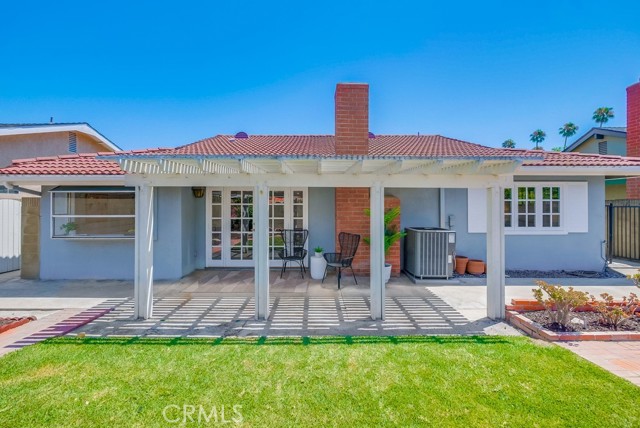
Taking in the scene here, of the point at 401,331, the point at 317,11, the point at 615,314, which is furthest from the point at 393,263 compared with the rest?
the point at 317,11

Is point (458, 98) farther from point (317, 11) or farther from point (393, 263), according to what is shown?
point (393, 263)

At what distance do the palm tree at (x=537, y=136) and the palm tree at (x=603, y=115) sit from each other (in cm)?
962

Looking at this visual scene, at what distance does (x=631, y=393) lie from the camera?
3.15 m

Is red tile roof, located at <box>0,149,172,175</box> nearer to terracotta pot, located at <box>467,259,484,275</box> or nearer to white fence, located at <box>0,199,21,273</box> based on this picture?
white fence, located at <box>0,199,21,273</box>

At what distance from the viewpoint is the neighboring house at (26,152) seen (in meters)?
8.38

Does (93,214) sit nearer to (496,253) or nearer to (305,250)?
(305,250)

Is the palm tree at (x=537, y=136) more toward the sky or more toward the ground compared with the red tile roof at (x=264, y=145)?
more toward the sky

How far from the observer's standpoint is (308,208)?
9531mm

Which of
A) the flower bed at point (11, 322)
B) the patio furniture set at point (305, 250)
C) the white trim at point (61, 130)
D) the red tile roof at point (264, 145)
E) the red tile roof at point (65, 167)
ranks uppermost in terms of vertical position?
the white trim at point (61, 130)

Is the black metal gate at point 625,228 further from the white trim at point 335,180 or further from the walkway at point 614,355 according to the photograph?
the white trim at point 335,180

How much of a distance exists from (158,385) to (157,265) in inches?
221

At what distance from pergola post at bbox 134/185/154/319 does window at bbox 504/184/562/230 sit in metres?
9.40

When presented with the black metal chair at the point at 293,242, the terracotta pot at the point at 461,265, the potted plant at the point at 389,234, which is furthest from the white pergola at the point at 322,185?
the black metal chair at the point at 293,242

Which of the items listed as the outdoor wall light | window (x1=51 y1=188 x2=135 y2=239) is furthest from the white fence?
the outdoor wall light
